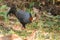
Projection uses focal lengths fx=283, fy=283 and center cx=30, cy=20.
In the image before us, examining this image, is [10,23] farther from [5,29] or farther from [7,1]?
[7,1]

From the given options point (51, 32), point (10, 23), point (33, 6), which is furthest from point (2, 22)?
point (33, 6)

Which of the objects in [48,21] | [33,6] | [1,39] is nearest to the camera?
[1,39]

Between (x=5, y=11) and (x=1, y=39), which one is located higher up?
(x=1, y=39)

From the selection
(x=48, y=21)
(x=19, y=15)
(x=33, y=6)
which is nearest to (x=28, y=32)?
(x=19, y=15)

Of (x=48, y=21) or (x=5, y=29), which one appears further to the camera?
(x=48, y=21)

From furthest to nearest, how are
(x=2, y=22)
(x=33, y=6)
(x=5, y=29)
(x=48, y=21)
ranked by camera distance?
(x=33, y=6) → (x=48, y=21) → (x=2, y=22) → (x=5, y=29)

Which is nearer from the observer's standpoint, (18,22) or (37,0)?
(18,22)

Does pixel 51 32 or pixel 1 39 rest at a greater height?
pixel 1 39

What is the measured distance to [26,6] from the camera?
10.4m

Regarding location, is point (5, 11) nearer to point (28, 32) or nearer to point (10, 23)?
point (10, 23)

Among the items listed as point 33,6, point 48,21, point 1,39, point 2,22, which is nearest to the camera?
point 1,39

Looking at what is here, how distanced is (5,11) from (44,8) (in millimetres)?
1719

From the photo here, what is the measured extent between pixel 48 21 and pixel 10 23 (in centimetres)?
131

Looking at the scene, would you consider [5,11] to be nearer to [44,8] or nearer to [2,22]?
[2,22]
